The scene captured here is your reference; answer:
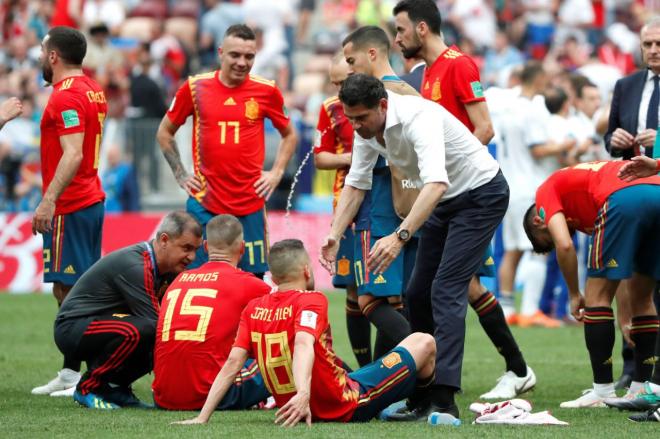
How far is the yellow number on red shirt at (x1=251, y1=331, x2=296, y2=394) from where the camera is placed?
7.54 m

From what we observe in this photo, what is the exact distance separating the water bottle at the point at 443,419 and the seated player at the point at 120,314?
210cm

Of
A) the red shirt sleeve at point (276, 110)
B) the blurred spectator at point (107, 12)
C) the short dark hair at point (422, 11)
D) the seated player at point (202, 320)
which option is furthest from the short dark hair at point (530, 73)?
the blurred spectator at point (107, 12)

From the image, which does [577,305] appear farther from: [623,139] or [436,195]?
[436,195]

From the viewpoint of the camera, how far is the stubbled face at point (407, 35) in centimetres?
936

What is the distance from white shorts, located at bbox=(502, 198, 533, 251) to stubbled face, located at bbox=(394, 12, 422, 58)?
557cm

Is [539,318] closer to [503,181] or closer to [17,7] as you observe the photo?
[503,181]

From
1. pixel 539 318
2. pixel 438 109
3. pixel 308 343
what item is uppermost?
pixel 438 109

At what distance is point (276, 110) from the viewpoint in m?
10.8

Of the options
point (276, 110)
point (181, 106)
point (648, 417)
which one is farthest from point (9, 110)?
point (648, 417)

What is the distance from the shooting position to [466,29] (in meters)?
26.5

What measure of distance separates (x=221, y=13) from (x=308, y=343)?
61.9 feet

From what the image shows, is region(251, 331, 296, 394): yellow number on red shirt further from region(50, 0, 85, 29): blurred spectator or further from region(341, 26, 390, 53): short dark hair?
region(50, 0, 85, 29): blurred spectator

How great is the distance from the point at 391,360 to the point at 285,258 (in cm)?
90

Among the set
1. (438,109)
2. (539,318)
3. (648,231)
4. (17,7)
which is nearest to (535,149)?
(539,318)
